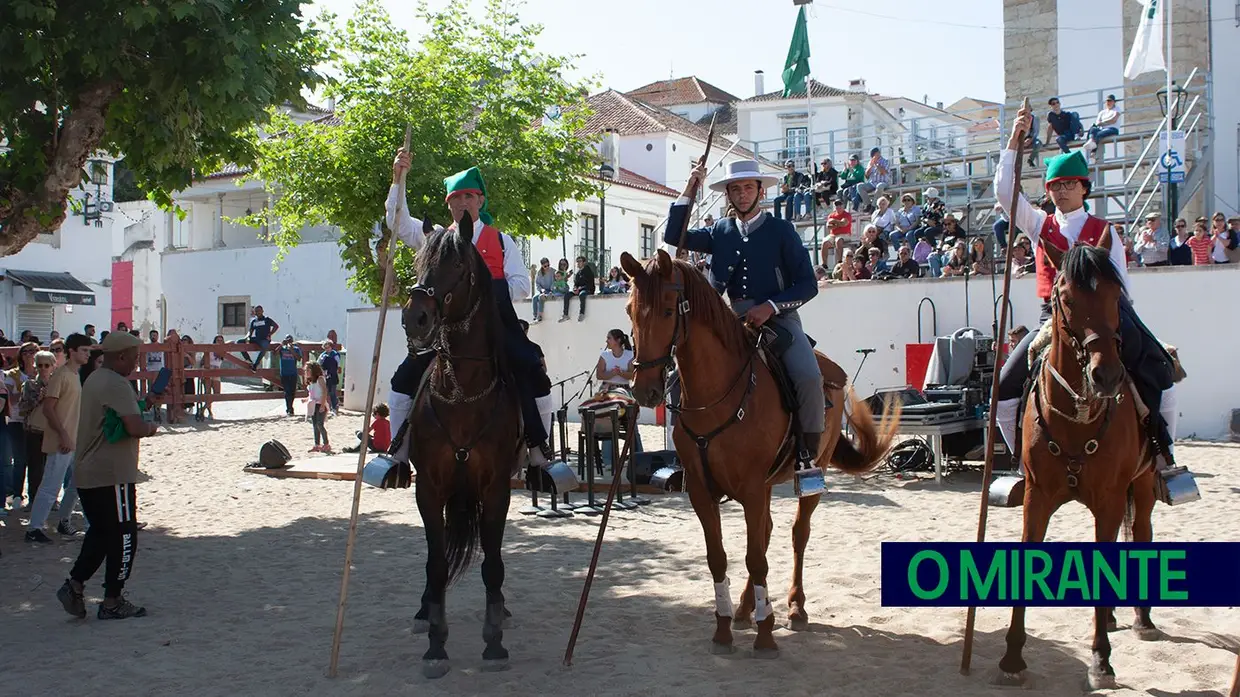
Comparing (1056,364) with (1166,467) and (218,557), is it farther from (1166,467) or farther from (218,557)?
(218,557)

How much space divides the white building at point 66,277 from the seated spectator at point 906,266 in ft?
81.7

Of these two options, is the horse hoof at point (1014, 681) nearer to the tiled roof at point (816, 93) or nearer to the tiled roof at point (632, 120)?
the tiled roof at point (632, 120)

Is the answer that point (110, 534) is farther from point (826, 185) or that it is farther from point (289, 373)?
point (826, 185)

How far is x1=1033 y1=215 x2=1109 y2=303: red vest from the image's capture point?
595 cm

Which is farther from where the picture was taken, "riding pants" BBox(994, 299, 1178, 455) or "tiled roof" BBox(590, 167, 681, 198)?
"tiled roof" BBox(590, 167, 681, 198)

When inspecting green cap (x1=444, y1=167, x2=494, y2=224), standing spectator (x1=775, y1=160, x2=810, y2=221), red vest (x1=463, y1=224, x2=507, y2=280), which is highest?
standing spectator (x1=775, y1=160, x2=810, y2=221)

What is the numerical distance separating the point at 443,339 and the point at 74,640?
10.4ft

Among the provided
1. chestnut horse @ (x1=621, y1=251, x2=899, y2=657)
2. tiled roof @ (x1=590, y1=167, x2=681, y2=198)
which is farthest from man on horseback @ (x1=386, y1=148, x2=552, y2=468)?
tiled roof @ (x1=590, y1=167, x2=681, y2=198)

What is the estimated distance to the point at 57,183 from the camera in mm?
Result: 10258

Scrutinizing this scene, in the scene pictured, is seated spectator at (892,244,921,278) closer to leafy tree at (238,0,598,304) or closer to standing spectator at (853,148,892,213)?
standing spectator at (853,148,892,213)

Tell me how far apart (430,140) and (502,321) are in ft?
51.6

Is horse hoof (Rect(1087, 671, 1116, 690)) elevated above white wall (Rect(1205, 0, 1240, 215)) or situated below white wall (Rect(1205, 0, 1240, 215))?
below

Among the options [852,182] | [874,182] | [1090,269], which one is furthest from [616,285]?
[1090,269]

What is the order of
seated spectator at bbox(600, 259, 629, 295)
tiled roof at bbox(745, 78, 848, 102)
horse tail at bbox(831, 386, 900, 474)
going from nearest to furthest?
horse tail at bbox(831, 386, 900, 474), seated spectator at bbox(600, 259, 629, 295), tiled roof at bbox(745, 78, 848, 102)
